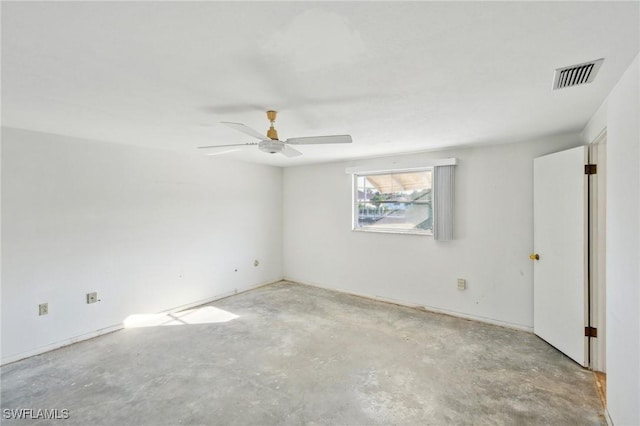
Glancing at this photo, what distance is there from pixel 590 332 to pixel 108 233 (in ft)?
16.2

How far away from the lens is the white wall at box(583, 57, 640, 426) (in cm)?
143

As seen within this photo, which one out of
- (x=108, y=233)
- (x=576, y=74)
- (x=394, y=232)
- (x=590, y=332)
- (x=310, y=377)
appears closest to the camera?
(x=576, y=74)

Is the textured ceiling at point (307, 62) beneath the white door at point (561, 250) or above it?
above

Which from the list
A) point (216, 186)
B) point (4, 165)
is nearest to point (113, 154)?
point (4, 165)

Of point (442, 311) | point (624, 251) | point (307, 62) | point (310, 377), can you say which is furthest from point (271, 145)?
point (442, 311)

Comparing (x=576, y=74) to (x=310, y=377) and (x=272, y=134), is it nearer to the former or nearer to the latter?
(x=272, y=134)

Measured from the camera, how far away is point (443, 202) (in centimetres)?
371

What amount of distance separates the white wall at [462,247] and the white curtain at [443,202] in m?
0.10

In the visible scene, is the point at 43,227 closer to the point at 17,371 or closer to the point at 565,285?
the point at 17,371

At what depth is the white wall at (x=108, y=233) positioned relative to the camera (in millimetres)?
2709

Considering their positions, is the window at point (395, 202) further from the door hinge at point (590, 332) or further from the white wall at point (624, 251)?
the white wall at point (624, 251)

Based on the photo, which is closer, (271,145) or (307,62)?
(307,62)

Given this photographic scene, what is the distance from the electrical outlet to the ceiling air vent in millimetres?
4590

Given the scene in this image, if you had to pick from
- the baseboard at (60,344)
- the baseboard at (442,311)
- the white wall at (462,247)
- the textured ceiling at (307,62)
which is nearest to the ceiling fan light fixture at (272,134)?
the textured ceiling at (307,62)
